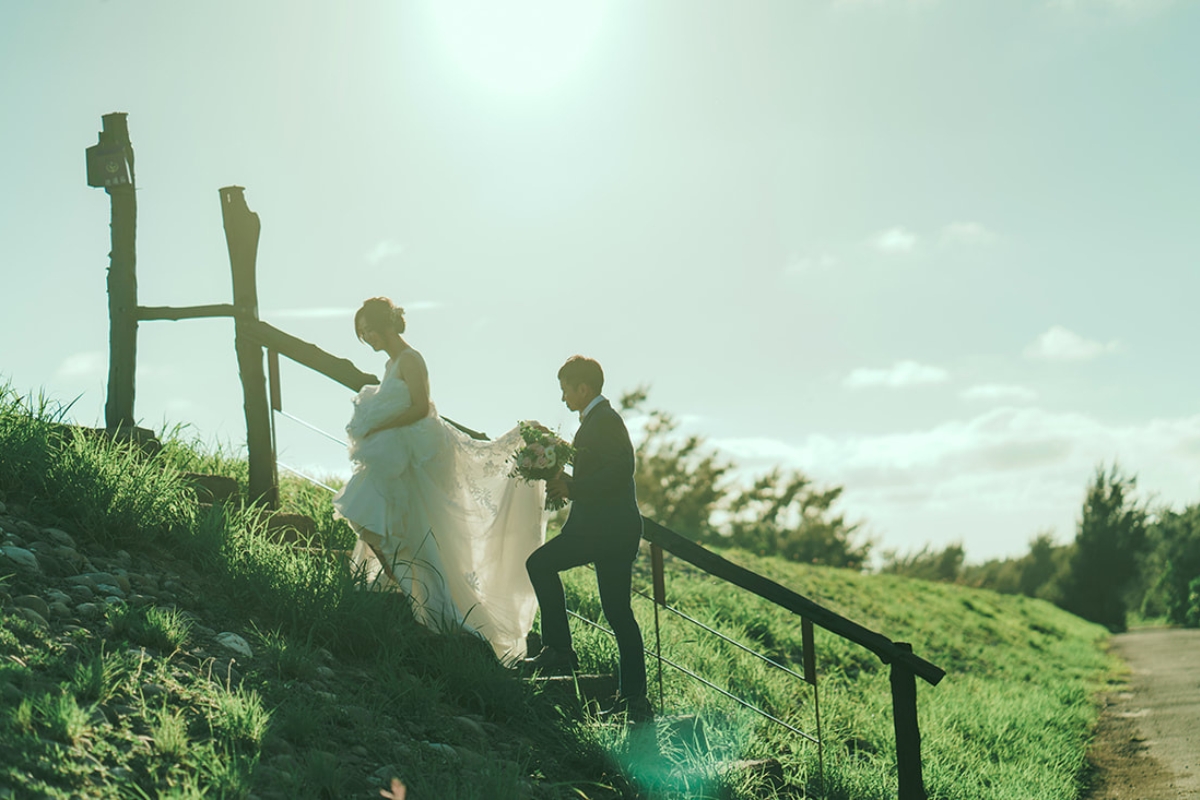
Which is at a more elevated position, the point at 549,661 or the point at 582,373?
the point at 582,373

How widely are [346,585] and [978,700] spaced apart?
349 inches

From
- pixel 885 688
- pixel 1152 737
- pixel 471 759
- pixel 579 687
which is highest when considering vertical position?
pixel 579 687

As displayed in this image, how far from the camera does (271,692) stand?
4617mm

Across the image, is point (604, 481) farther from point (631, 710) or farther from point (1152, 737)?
point (1152, 737)

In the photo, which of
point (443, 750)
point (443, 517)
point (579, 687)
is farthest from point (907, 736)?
point (443, 517)

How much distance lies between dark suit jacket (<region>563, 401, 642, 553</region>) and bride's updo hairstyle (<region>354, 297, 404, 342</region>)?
4.98 ft

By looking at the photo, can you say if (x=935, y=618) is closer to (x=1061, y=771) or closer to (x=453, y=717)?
(x=1061, y=771)

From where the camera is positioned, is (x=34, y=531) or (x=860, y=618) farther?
(x=860, y=618)

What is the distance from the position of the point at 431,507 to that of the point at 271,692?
76.1 inches

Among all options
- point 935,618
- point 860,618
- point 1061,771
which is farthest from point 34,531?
point 935,618

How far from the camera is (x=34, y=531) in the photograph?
5488 millimetres

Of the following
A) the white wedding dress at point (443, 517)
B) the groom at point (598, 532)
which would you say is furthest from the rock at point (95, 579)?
the groom at point (598, 532)

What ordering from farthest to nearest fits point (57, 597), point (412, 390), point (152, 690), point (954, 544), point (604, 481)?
1. point (954, 544)
2. point (412, 390)
3. point (604, 481)
4. point (57, 597)
5. point (152, 690)

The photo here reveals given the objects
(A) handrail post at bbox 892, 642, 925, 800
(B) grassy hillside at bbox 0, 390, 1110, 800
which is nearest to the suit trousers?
(B) grassy hillside at bbox 0, 390, 1110, 800
